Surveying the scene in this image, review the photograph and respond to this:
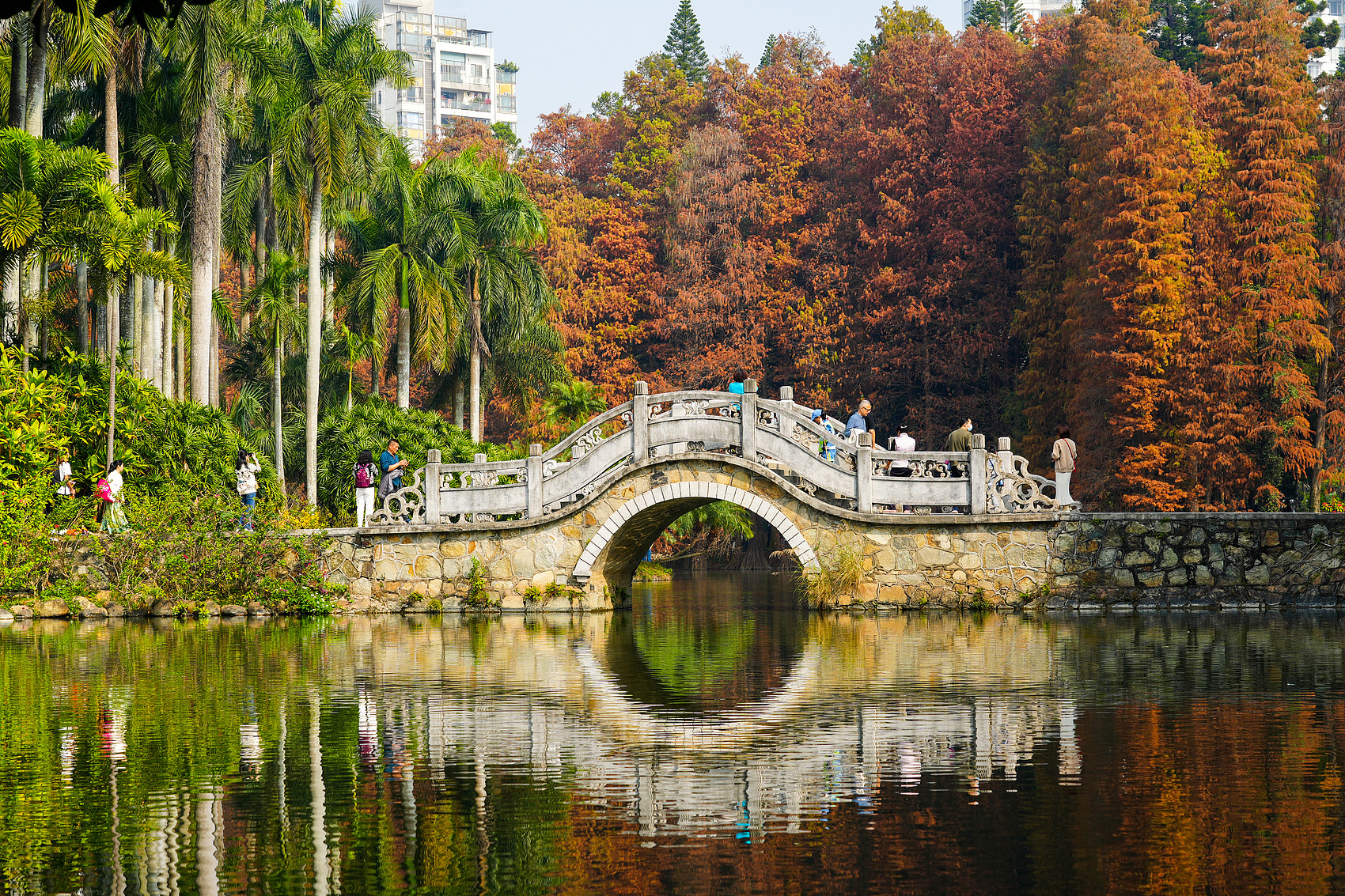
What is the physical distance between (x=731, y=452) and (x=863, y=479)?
211 centimetres

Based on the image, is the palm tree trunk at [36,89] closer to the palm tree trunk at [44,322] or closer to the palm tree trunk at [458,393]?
the palm tree trunk at [44,322]

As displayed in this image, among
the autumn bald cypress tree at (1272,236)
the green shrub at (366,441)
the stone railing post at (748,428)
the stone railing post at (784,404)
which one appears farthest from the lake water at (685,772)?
the autumn bald cypress tree at (1272,236)

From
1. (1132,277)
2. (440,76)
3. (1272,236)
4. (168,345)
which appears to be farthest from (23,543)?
Result: (440,76)

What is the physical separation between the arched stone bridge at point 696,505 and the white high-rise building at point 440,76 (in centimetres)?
9698

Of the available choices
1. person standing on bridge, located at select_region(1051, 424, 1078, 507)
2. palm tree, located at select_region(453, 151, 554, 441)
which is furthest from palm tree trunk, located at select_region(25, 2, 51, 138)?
person standing on bridge, located at select_region(1051, 424, 1078, 507)

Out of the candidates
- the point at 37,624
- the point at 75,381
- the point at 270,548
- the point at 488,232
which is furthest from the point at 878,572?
the point at 488,232

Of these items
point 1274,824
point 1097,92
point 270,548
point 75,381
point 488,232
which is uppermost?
point 1097,92

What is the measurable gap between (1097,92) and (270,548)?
25739mm

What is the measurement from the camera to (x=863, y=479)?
23.4 metres

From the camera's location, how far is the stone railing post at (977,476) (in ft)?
75.4

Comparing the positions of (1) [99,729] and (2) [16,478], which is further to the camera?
(2) [16,478]

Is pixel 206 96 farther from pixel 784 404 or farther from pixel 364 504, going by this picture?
pixel 784 404

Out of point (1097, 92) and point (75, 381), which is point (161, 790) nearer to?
point (75, 381)

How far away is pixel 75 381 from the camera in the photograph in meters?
26.6
